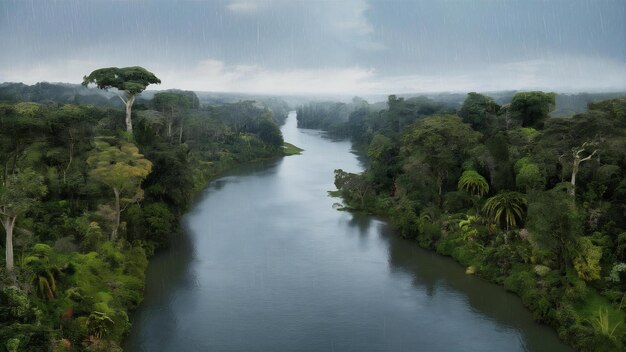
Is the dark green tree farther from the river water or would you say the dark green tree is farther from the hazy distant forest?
the river water

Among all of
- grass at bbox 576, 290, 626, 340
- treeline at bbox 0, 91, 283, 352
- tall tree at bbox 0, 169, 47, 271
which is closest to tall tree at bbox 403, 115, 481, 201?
grass at bbox 576, 290, 626, 340

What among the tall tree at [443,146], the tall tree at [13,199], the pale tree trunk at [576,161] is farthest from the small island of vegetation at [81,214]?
the pale tree trunk at [576,161]

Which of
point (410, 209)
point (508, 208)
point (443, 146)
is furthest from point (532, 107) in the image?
point (508, 208)

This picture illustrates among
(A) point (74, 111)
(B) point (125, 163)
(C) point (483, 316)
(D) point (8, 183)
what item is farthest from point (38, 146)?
(C) point (483, 316)

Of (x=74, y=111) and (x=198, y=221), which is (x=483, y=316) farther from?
(x=74, y=111)

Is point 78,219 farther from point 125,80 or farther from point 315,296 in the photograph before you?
point 125,80
